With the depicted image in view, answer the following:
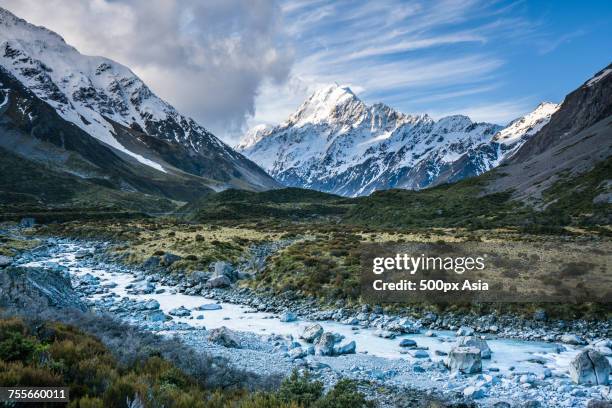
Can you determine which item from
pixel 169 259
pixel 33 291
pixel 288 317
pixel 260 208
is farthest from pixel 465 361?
pixel 260 208

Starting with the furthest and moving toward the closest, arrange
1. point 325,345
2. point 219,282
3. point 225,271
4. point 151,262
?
point 151,262 < point 225,271 < point 219,282 < point 325,345

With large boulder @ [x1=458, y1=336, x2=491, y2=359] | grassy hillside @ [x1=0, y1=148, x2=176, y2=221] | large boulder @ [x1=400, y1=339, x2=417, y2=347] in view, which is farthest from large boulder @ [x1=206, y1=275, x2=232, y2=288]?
grassy hillside @ [x1=0, y1=148, x2=176, y2=221]

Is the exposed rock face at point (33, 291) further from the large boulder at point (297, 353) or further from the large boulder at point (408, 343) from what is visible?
the large boulder at point (408, 343)

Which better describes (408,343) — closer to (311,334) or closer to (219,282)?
(311,334)

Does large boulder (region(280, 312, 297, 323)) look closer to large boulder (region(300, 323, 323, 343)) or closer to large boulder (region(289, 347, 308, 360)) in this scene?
large boulder (region(300, 323, 323, 343))

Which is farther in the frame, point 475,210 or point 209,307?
point 475,210
